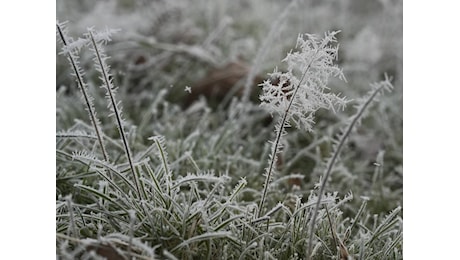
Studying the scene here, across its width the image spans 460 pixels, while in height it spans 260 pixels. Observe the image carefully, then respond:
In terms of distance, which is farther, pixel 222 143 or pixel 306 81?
pixel 222 143

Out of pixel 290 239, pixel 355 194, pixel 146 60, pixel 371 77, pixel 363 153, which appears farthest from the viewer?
pixel 371 77

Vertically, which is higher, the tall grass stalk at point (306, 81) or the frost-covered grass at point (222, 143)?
the tall grass stalk at point (306, 81)

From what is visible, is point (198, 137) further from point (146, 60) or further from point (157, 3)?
point (157, 3)

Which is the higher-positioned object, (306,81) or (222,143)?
(306,81)

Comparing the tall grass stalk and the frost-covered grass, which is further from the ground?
the tall grass stalk

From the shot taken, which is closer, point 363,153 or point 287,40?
point 363,153
